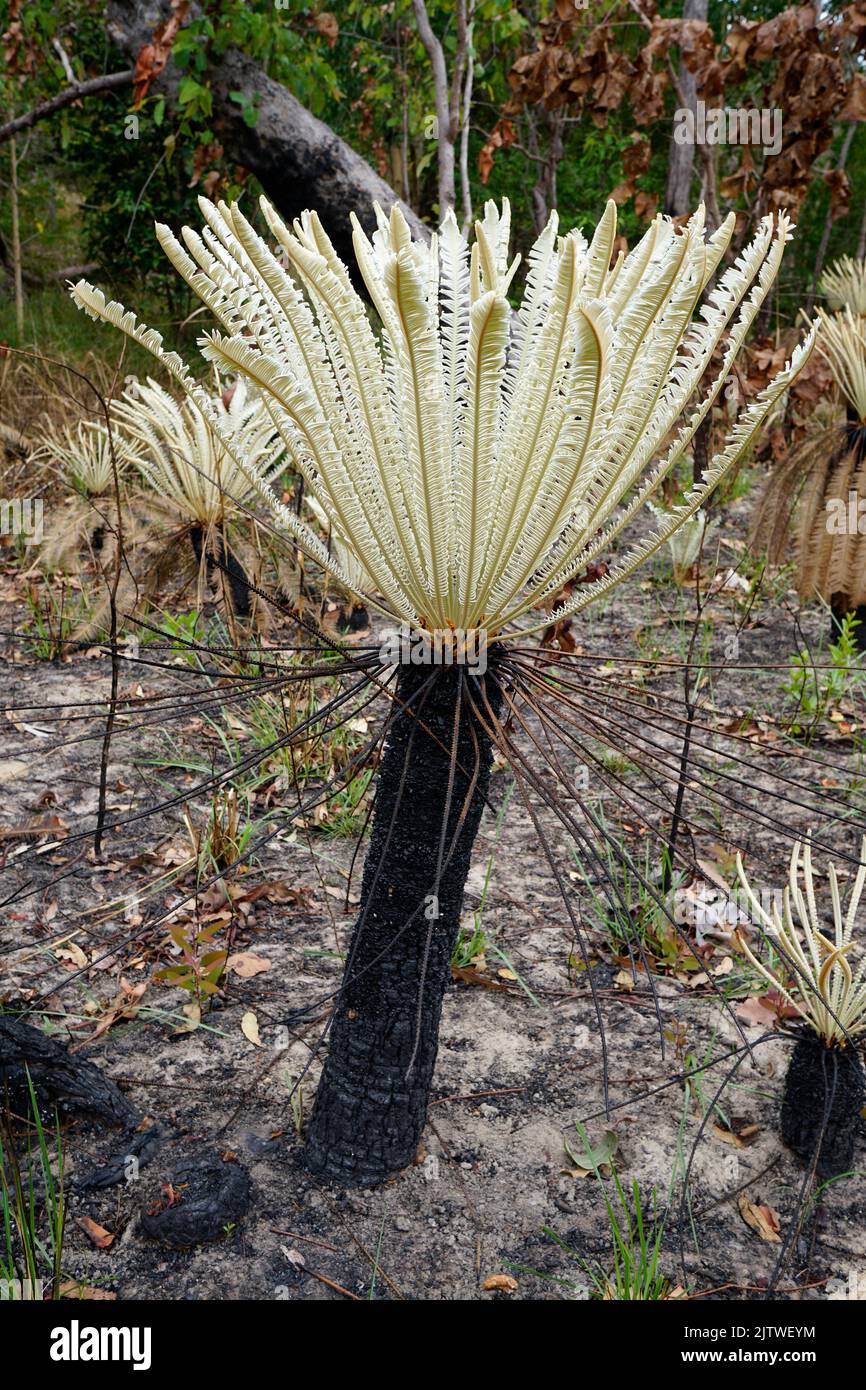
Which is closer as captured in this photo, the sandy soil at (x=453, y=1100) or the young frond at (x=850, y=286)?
the sandy soil at (x=453, y=1100)

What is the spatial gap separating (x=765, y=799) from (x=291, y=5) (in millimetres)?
5877

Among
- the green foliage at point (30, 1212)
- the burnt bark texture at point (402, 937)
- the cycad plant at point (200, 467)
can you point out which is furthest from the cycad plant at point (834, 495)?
the green foliage at point (30, 1212)

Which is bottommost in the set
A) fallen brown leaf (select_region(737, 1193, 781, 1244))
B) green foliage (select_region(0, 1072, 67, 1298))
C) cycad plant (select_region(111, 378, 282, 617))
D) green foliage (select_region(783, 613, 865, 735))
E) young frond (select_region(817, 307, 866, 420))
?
fallen brown leaf (select_region(737, 1193, 781, 1244))

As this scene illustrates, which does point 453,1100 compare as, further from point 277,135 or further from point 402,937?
point 277,135

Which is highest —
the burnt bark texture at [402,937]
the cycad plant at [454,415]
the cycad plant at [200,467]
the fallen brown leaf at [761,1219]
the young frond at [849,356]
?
the young frond at [849,356]

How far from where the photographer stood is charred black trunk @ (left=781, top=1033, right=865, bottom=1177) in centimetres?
174

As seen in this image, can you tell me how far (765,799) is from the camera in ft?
10.7

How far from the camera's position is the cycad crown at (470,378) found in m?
1.13

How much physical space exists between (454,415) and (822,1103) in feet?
4.76

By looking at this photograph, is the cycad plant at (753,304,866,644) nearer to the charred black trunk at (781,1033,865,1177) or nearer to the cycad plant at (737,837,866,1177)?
the cycad plant at (737,837,866,1177)

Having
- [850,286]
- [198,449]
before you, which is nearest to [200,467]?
[198,449]

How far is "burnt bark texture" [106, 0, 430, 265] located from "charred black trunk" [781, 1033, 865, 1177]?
486 cm

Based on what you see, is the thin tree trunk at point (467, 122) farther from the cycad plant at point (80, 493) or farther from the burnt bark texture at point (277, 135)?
the cycad plant at point (80, 493)

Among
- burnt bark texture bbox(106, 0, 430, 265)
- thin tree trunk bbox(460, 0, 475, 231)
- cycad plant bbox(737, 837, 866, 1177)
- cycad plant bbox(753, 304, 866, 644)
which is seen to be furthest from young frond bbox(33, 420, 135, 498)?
cycad plant bbox(737, 837, 866, 1177)
